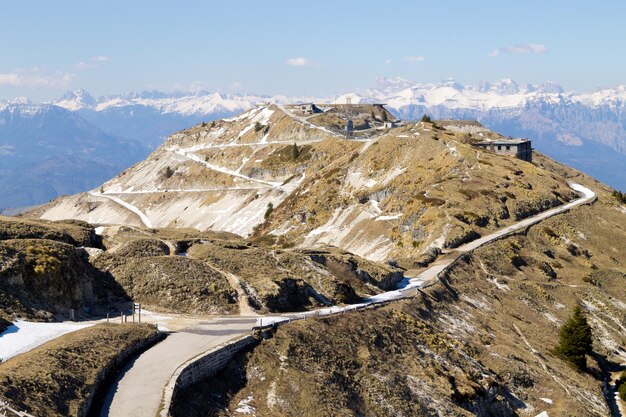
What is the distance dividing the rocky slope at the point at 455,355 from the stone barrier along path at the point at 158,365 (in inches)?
62.0

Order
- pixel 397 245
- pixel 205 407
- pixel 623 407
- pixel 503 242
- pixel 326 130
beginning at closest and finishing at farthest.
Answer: pixel 205 407 → pixel 623 407 → pixel 503 242 → pixel 397 245 → pixel 326 130

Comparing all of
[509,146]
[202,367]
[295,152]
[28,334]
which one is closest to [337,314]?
[202,367]

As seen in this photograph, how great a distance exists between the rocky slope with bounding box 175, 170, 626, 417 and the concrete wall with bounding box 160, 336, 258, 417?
1.67 feet

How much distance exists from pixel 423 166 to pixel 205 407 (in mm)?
99020

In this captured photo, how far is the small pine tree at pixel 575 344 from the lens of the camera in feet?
211

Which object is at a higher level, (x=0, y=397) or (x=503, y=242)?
(x=0, y=397)

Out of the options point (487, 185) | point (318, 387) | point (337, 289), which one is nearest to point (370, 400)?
point (318, 387)

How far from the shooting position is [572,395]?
5625 cm

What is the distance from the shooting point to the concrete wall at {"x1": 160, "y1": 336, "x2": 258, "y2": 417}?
3334cm

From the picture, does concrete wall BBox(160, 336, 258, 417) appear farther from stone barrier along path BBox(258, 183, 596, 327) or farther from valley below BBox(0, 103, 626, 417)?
stone barrier along path BBox(258, 183, 596, 327)

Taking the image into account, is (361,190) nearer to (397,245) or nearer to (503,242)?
(397,245)

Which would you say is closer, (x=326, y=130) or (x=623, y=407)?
(x=623, y=407)

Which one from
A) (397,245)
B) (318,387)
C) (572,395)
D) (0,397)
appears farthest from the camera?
(397,245)

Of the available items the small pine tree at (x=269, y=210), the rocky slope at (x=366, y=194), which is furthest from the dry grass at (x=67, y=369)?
the small pine tree at (x=269, y=210)
